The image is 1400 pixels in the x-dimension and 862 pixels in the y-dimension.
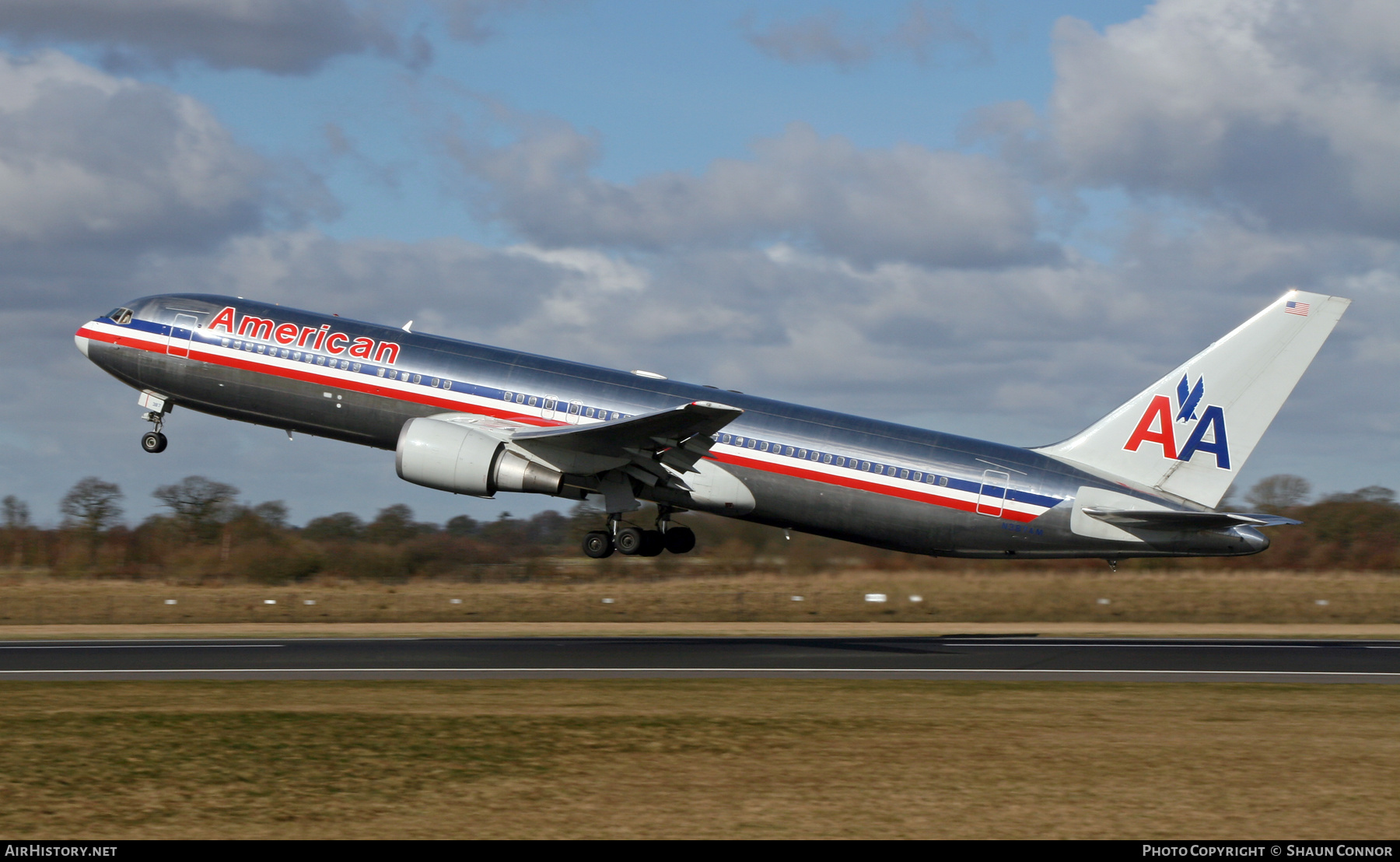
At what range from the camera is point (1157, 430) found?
112 ft

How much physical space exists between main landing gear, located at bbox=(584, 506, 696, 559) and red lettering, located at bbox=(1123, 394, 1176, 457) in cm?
1268

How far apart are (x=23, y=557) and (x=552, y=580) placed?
93.2 ft

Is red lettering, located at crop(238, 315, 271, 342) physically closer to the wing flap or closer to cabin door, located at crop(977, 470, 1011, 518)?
the wing flap

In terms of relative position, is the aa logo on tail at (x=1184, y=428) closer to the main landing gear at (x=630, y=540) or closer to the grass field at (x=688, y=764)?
the grass field at (x=688, y=764)

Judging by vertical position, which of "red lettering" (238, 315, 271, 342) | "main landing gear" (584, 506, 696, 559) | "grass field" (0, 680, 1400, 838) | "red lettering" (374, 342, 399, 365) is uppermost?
"red lettering" (238, 315, 271, 342)

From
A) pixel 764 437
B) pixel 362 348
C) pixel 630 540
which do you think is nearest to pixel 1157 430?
pixel 764 437

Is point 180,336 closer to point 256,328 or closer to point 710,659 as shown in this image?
point 256,328

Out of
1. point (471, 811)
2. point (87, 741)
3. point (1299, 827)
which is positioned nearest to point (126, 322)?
point (87, 741)

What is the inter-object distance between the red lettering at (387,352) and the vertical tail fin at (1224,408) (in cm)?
1872

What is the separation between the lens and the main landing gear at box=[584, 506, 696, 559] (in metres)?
34.6

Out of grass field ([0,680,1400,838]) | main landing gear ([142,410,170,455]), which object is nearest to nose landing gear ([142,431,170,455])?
main landing gear ([142,410,170,455])

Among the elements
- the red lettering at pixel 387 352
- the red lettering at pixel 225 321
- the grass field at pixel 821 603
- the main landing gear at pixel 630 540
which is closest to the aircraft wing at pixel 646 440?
the main landing gear at pixel 630 540

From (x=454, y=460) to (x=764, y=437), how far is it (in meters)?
7.99
